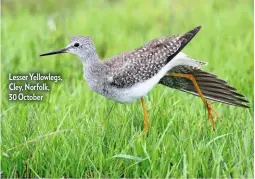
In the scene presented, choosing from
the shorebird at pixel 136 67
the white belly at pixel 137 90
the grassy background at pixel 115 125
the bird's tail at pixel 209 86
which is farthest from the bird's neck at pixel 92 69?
the bird's tail at pixel 209 86

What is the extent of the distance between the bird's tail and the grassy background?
0.20m

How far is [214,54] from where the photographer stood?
8641 mm

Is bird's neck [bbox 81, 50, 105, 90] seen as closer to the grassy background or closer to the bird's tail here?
the grassy background

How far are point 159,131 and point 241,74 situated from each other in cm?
236

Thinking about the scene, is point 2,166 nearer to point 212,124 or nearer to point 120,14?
point 212,124

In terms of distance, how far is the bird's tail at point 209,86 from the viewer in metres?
5.87

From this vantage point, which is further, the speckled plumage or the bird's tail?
the bird's tail

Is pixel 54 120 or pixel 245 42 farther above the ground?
pixel 245 42

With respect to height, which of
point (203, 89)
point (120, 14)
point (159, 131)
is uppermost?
point (120, 14)

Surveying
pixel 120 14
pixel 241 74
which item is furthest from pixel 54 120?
pixel 120 14

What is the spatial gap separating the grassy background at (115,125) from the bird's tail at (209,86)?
0.20 metres

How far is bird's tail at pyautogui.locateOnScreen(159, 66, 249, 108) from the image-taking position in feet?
19.3

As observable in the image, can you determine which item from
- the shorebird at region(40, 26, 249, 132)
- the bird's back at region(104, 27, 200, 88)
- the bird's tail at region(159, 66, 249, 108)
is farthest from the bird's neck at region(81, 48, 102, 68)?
the bird's tail at region(159, 66, 249, 108)

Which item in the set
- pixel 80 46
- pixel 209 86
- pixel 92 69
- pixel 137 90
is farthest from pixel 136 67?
pixel 209 86
